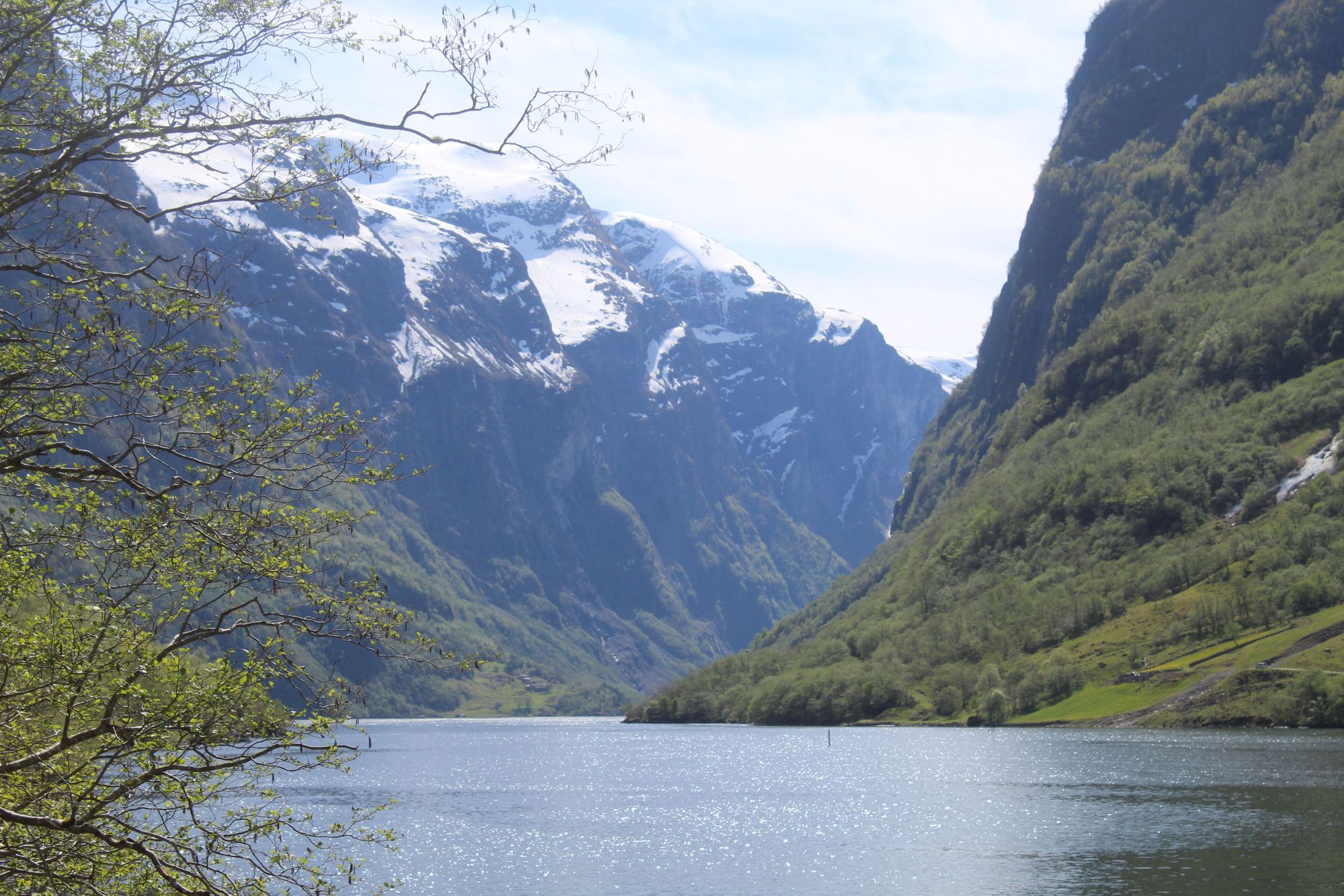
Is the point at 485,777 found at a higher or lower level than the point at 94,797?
lower

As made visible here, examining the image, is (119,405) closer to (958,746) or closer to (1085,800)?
(1085,800)

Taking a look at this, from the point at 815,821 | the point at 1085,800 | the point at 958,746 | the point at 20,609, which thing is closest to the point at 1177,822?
the point at 1085,800

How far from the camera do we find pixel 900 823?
3989 inches

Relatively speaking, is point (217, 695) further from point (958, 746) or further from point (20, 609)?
point (958, 746)

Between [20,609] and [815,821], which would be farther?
[815,821]

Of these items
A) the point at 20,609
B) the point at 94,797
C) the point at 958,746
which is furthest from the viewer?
the point at 958,746

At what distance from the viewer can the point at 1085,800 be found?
110375 mm

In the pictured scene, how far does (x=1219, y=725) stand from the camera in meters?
191

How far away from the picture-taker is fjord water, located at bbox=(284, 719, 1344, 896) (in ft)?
245

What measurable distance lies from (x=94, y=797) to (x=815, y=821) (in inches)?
3659

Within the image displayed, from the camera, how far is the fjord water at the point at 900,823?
74625mm

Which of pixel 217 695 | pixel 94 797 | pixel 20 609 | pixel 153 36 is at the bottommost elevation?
pixel 94 797

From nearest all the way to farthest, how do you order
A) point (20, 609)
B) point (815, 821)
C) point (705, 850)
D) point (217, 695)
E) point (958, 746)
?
point (217, 695) → point (20, 609) → point (705, 850) → point (815, 821) → point (958, 746)

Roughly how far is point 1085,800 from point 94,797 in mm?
105660
